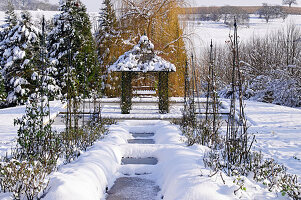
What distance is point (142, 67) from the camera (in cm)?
1106

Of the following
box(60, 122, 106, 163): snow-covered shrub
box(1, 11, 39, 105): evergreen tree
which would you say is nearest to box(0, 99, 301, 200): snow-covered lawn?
box(60, 122, 106, 163): snow-covered shrub

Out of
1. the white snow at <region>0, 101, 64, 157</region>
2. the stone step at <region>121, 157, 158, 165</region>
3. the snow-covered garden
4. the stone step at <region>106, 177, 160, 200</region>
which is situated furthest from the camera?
the white snow at <region>0, 101, 64, 157</region>

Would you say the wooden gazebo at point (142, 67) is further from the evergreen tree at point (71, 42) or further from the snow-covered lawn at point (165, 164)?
the evergreen tree at point (71, 42)

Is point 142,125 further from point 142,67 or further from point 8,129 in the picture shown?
point 8,129

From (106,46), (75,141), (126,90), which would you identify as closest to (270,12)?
(106,46)

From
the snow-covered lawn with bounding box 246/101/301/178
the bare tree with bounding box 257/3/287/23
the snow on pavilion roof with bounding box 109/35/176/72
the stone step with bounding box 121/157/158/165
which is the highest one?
the bare tree with bounding box 257/3/287/23

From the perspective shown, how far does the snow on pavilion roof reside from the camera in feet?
36.0

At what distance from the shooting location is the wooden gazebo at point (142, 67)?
11.0 meters

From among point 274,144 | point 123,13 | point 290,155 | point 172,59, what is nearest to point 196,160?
point 290,155

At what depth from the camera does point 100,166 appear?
498cm

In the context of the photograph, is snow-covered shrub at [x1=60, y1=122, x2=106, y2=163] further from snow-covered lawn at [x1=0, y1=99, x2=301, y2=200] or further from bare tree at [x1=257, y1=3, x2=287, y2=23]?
bare tree at [x1=257, y1=3, x2=287, y2=23]

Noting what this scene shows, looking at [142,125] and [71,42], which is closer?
[142,125]

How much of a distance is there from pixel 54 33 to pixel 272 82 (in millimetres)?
13610

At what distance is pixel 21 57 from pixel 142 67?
10320 millimetres
